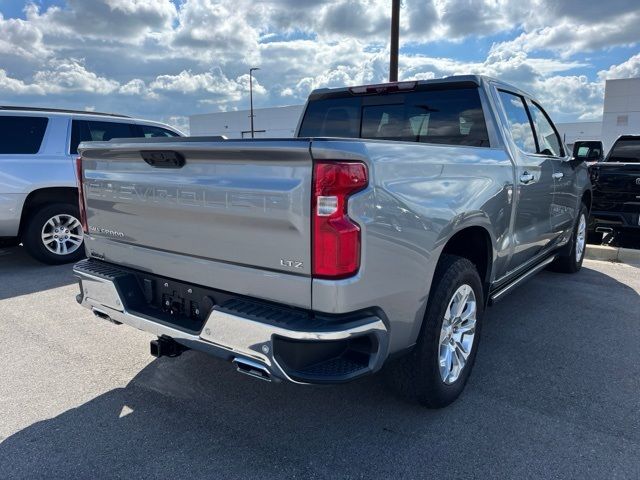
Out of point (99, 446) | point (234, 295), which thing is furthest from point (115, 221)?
point (99, 446)

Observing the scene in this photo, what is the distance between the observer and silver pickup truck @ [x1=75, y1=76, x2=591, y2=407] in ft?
7.02

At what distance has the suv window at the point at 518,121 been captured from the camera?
12.8 feet

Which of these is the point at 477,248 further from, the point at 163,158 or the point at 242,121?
the point at 242,121

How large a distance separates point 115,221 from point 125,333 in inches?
59.7

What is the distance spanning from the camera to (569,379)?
3.40 m

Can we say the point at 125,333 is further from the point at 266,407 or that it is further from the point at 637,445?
the point at 637,445

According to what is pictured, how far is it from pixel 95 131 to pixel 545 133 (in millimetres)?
5910

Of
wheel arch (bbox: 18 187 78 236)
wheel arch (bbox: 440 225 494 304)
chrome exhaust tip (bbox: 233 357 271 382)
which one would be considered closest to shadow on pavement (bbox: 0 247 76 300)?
wheel arch (bbox: 18 187 78 236)

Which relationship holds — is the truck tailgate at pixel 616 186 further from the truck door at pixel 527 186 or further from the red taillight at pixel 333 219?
the red taillight at pixel 333 219

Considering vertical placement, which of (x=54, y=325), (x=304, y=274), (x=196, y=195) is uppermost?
(x=196, y=195)

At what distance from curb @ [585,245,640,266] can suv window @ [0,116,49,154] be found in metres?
7.89

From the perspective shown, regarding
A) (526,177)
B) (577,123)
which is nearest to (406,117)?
(526,177)

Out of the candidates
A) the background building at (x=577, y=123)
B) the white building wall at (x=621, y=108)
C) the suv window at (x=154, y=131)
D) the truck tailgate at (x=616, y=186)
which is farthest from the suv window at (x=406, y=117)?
the white building wall at (x=621, y=108)

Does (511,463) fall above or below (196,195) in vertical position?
below
